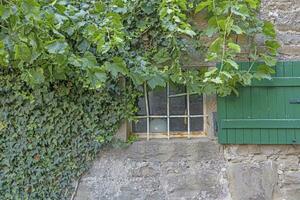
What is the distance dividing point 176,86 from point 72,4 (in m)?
0.93

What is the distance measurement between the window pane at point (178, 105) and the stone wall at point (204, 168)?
0.76 ft

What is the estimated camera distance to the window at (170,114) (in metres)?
2.88

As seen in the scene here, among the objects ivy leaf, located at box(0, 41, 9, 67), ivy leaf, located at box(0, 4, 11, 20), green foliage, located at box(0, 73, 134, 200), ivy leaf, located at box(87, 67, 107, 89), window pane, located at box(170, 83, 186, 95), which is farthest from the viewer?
window pane, located at box(170, 83, 186, 95)

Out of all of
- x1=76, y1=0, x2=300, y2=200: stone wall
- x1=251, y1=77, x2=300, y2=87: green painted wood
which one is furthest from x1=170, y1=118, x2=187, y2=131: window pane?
x1=251, y1=77, x2=300, y2=87: green painted wood

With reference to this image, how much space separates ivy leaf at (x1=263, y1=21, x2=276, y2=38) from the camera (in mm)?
2589

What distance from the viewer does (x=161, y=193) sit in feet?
9.01

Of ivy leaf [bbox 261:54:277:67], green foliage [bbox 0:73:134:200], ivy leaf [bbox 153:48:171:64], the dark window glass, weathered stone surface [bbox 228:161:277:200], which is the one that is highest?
ivy leaf [bbox 153:48:171:64]

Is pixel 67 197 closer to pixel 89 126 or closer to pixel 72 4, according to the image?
pixel 89 126

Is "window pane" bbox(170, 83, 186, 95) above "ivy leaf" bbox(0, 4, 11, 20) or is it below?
below

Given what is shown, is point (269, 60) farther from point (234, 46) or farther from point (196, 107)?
point (196, 107)

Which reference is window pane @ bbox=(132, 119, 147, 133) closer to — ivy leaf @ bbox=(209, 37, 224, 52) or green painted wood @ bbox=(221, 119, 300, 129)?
green painted wood @ bbox=(221, 119, 300, 129)

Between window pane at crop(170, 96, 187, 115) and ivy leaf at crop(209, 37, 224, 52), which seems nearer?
ivy leaf at crop(209, 37, 224, 52)

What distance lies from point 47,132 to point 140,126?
0.69 meters

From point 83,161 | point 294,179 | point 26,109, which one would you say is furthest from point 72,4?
point 294,179
